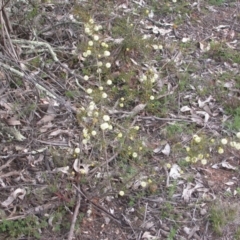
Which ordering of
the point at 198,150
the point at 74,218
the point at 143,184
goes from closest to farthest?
the point at 74,218 < the point at 143,184 < the point at 198,150

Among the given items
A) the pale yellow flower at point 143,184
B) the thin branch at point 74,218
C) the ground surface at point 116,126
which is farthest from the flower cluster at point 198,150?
the thin branch at point 74,218

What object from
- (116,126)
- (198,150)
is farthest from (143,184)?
(116,126)

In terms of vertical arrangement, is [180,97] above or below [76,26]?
below

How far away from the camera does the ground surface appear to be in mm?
3258

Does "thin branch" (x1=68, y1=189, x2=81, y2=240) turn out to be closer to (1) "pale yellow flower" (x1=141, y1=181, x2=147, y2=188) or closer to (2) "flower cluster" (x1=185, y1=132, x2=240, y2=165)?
(1) "pale yellow flower" (x1=141, y1=181, x2=147, y2=188)

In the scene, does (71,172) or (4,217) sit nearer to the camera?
(4,217)

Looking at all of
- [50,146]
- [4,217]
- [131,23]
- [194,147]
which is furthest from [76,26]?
[4,217]

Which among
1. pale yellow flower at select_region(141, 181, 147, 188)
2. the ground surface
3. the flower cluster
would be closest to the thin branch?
the ground surface

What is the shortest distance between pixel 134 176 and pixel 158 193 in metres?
0.24

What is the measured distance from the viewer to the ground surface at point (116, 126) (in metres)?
3.26

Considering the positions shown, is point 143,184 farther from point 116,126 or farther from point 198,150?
point 116,126

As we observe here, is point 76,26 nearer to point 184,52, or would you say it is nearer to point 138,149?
point 184,52

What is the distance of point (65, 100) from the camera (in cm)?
396

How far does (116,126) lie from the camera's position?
3822 millimetres
